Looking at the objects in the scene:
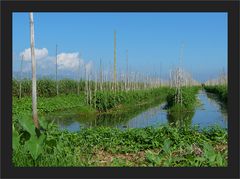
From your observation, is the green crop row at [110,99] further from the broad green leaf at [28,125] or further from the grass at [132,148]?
the broad green leaf at [28,125]

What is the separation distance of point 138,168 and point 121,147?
10.7 feet

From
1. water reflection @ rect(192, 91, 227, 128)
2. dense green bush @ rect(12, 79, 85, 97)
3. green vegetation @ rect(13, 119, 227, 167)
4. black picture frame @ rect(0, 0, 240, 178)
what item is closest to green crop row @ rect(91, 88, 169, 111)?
water reflection @ rect(192, 91, 227, 128)

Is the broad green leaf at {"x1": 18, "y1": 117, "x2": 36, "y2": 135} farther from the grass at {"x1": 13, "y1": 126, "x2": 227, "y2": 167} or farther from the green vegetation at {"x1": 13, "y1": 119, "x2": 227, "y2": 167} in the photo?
the grass at {"x1": 13, "y1": 126, "x2": 227, "y2": 167}

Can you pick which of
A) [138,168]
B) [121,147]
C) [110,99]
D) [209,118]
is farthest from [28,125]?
[110,99]

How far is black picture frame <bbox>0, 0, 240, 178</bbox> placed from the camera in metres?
2.69

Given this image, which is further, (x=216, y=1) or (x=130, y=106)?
(x=130, y=106)

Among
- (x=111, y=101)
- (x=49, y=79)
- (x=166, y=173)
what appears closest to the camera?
(x=166, y=173)

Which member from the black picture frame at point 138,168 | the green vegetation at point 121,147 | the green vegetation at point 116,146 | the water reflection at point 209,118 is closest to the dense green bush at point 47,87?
the water reflection at point 209,118

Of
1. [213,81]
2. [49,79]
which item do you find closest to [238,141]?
[49,79]

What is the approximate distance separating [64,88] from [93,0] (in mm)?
25310

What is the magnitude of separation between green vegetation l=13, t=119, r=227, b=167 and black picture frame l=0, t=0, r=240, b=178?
1096mm

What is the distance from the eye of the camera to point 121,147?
19.5 ft

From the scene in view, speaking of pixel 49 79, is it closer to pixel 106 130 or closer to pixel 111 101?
pixel 111 101

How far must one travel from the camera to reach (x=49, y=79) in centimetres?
2609
